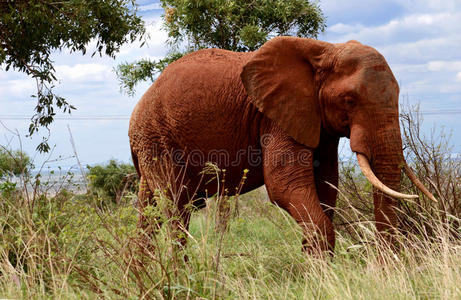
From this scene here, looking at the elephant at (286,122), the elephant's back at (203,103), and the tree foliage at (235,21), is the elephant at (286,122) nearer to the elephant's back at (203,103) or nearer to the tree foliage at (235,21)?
the elephant's back at (203,103)

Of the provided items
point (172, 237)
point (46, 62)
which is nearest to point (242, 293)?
point (172, 237)

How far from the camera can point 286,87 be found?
20.5 ft

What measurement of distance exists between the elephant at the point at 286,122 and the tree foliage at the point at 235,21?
854cm

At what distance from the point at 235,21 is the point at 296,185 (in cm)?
1118

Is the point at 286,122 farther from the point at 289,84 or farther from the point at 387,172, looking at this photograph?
the point at 387,172

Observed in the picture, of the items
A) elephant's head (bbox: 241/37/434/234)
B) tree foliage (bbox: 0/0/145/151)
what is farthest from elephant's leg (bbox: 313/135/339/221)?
tree foliage (bbox: 0/0/145/151)

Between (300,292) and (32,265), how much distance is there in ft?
8.42

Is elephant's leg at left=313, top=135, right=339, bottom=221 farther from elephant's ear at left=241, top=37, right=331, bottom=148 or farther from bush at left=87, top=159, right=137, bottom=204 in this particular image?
bush at left=87, top=159, right=137, bottom=204

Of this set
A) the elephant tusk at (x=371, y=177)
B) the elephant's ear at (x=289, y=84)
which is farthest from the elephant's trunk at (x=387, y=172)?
the elephant's ear at (x=289, y=84)

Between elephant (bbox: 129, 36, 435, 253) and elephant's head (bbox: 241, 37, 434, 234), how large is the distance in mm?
12

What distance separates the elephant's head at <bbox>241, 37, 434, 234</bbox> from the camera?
19.1 feet

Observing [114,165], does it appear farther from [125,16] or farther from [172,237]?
[172,237]

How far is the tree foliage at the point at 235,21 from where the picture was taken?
15.7m

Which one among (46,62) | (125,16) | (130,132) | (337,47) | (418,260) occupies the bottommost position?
(418,260)
